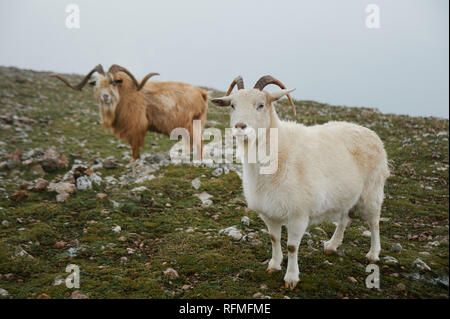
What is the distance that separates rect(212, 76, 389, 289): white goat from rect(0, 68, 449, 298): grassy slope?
2.07 feet

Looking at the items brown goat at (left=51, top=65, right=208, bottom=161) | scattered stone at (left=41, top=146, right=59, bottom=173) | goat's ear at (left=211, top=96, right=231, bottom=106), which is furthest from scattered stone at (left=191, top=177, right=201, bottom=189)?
goat's ear at (left=211, top=96, right=231, bottom=106)

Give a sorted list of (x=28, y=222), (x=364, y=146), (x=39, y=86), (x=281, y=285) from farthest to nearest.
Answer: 1. (x=39, y=86)
2. (x=28, y=222)
3. (x=364, y=146)
4. (x=281, y=285)

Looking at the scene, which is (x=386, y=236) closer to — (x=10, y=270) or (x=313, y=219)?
(x=313, y=219)

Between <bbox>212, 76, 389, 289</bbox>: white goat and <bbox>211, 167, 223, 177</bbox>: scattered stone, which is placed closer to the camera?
<bbox>212, 76, 389, 289</bbox>: white goat

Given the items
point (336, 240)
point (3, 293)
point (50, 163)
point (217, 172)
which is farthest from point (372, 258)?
point (50, 163)

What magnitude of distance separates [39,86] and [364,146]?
25164mm

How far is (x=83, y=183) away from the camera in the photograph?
9219 millimetres

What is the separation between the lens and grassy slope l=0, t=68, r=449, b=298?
5.39 metres

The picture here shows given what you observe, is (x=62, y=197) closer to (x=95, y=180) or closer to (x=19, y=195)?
(x=19, y=195)

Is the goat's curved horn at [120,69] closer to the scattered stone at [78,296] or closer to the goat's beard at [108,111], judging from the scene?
the goat's beard at [108,111]

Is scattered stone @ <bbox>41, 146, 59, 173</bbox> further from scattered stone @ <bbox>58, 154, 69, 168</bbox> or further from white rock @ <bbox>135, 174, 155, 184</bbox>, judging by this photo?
white rock @ <bbox>135, 174, 155, 184</bbox>
